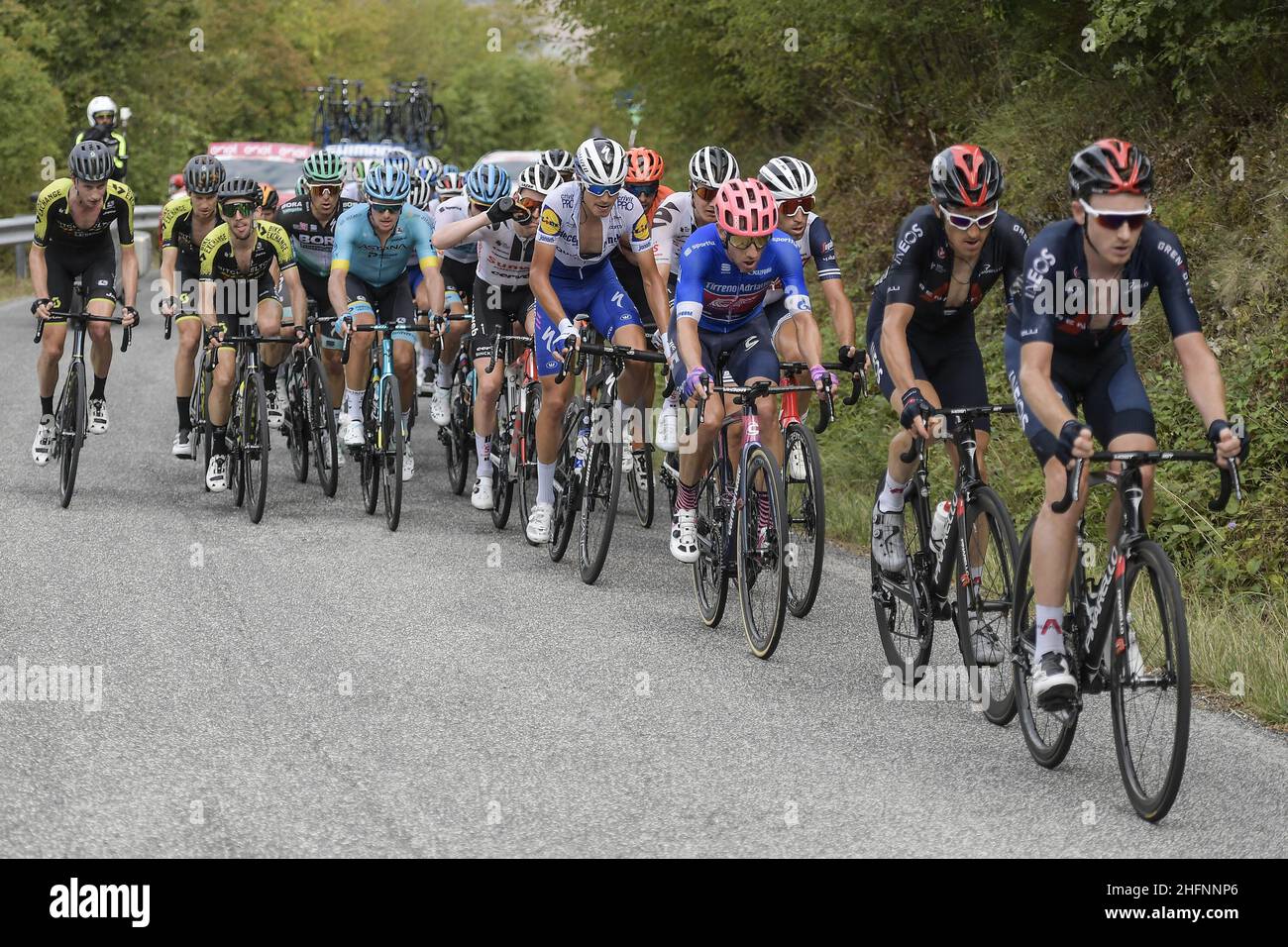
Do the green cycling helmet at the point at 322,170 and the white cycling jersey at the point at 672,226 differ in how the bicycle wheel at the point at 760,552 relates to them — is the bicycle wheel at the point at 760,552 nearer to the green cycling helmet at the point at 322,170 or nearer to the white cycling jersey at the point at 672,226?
the white cycling jersey at the point at 672,226

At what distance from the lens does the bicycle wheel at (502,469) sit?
34.9 ft

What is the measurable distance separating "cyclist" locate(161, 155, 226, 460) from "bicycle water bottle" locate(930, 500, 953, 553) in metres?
6.24

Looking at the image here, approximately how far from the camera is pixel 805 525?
7816 mm

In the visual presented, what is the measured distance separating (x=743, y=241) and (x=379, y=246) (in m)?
4.06

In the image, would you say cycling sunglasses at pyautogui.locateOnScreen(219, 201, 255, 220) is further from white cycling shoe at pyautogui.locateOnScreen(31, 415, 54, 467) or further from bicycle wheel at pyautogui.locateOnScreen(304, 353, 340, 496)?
white cycling shoe at pyautogui.locateOnScreen(31, 415, 54, 467)

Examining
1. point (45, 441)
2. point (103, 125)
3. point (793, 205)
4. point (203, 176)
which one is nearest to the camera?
point (793, 205)

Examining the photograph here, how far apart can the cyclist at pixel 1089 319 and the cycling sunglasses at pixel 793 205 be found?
3526mm

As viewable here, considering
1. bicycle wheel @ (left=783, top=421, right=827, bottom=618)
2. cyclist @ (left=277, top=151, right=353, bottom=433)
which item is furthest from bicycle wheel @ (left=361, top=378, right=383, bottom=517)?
bicycle wheel @ (left=783, top=421, right=827, bottom=618)

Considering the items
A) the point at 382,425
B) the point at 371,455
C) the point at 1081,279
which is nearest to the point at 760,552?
the point at 1081,279

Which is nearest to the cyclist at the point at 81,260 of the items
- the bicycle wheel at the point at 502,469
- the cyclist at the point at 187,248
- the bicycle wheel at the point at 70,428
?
the bicycle wheel at the point at 70,428

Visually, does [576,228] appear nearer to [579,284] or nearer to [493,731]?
[579,284]

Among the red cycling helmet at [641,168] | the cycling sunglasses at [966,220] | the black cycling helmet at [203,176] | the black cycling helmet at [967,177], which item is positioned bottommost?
the cycling sunglasses at [966,220]

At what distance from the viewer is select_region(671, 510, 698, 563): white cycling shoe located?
8.38m

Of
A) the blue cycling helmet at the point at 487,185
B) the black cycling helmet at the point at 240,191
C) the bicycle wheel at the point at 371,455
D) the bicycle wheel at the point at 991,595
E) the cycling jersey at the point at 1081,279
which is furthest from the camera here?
the black cycling helmet at the point at 240,191
